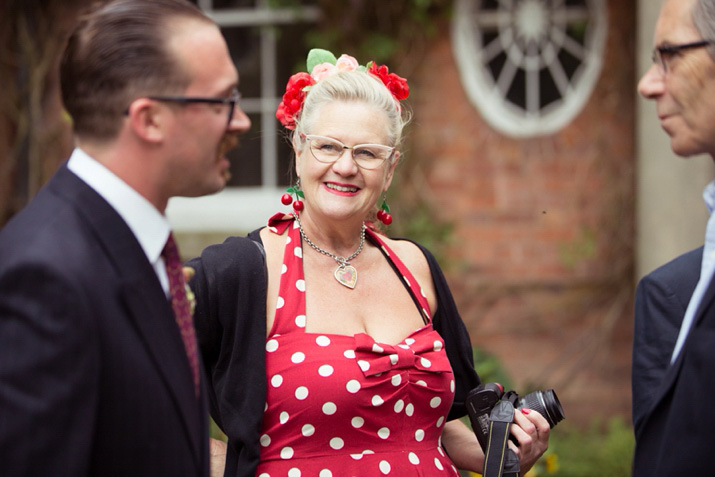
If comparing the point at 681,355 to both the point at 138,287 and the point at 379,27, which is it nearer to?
the point at 138,287

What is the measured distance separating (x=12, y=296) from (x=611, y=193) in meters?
4.77

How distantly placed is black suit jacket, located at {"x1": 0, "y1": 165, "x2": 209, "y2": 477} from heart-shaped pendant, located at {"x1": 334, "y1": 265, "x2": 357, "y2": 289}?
97 centimetres

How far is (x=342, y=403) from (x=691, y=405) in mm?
963

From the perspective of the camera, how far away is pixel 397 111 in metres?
2.65

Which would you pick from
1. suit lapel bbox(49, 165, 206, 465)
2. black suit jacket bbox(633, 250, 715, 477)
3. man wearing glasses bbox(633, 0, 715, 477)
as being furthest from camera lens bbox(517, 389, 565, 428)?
suit lapel bbox(49, 165, 206, 465)

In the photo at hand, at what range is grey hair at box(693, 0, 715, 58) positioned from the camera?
1.76 metres

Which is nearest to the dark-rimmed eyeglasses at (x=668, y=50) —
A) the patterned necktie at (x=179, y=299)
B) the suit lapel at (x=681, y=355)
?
the suit lapel at (x=681, y=355)

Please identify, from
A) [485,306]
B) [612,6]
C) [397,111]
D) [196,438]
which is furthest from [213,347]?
[612,6]

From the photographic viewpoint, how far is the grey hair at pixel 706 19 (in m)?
1.76

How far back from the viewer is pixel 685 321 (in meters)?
1.86

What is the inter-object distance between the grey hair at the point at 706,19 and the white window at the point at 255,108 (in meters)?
4.16

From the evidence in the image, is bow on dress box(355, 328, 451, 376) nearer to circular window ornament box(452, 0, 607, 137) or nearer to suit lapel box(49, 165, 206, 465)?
suit lapel box(49, 165, 206, 465)

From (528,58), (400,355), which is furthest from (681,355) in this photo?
(528,58)

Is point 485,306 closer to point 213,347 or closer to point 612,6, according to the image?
point 612,6
